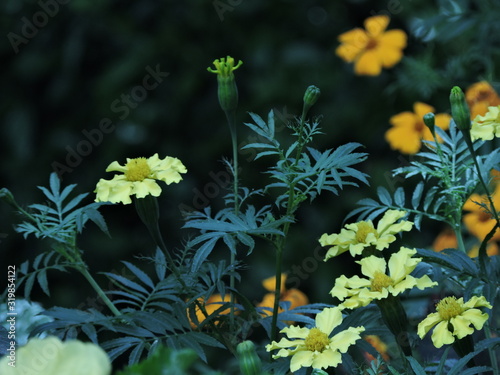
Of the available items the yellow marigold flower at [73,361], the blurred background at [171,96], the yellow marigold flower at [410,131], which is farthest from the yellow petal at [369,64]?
the yellow marigold flower at [73,361]

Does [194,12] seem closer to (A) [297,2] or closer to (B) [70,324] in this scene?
(A) [297,2]

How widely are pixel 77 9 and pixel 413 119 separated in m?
0.95

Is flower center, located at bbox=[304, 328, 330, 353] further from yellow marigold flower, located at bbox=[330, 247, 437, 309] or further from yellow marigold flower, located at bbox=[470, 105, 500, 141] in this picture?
yellow marigold flower, located at bbox=[470, 105, 500, 141]

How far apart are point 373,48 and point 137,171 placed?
128 cm

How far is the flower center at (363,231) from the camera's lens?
0.79 m

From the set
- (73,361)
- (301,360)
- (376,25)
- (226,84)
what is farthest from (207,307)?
(376,25)

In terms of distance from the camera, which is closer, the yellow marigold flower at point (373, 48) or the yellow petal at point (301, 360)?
the yellow petal at point (301, 360)

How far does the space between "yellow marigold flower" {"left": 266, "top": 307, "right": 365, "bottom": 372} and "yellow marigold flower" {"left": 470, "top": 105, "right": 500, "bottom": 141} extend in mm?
248

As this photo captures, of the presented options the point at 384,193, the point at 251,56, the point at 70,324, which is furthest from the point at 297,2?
the point at 70,324

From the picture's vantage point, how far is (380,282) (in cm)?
71

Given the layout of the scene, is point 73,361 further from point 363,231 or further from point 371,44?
point 371,44

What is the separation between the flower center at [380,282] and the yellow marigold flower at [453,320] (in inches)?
1.8

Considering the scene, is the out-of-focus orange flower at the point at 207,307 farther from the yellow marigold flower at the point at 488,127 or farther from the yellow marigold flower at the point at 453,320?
the yellow marigold flower at the point at 488,127

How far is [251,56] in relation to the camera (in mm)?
2186
